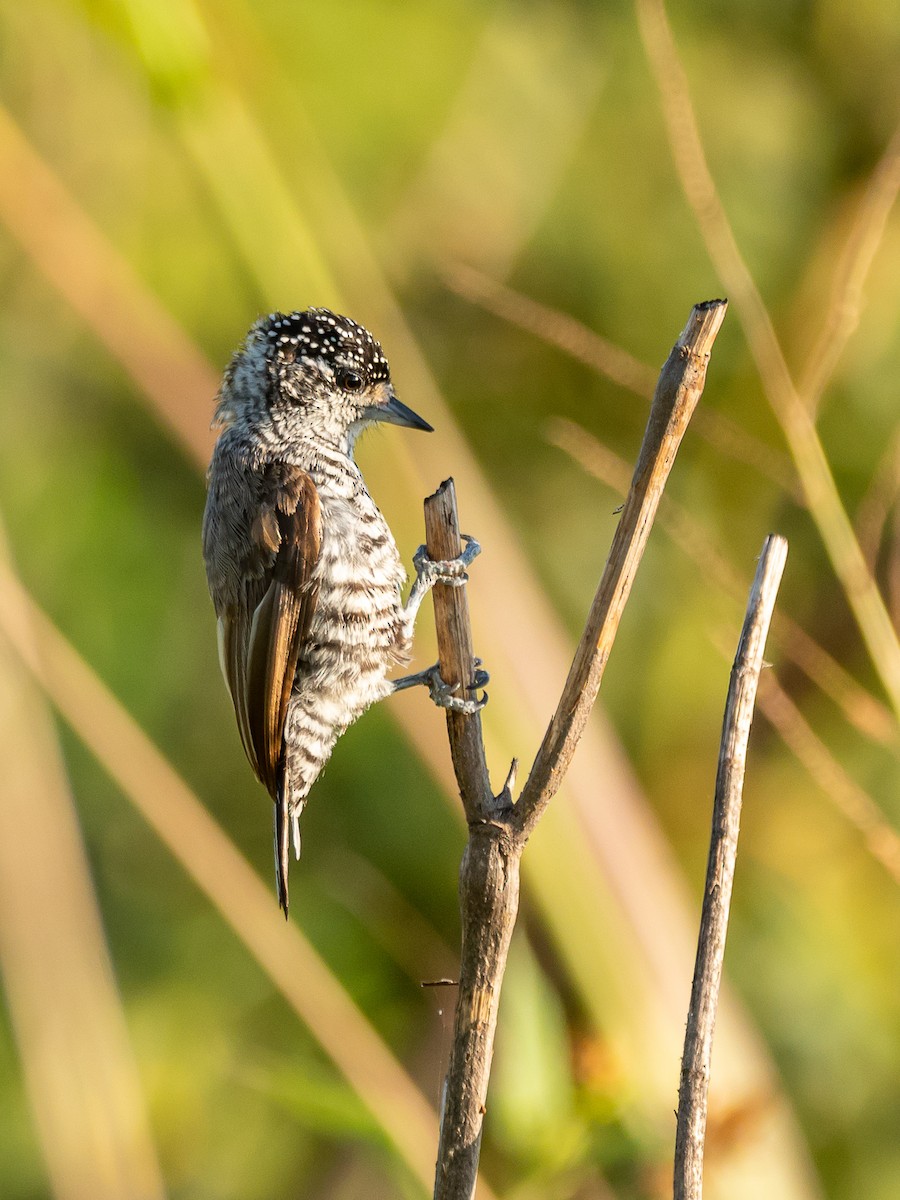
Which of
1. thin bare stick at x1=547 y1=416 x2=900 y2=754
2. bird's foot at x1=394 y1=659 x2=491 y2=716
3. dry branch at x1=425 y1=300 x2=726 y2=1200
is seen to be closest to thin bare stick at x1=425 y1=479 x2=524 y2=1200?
dry branch at x1=425 y1=300 x2=726 y2=1200

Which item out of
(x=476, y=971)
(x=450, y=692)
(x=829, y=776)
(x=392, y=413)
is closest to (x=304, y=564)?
(x=392, y=413)

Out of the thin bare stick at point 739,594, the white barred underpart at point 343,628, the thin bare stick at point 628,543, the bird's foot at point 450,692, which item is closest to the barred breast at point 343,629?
the white barred underpart at point 343,628

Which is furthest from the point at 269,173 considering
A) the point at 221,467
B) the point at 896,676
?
the point at 896,676

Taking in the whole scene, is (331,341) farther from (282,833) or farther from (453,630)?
(453,630)

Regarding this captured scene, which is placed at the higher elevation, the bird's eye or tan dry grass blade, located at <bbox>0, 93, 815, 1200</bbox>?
the bird's eye

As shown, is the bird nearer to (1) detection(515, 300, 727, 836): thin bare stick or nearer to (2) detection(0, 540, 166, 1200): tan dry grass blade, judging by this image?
(2) detection(0, 540, 166, 1200): tan dry grass blade

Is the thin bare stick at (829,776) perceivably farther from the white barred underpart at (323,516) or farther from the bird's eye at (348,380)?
the bird's eye at (348,380)
